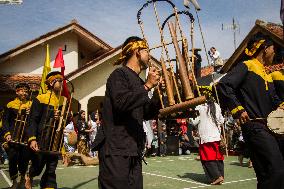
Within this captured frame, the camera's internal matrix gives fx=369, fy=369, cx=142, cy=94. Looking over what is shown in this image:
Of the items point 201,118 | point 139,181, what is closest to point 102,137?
point 139,181

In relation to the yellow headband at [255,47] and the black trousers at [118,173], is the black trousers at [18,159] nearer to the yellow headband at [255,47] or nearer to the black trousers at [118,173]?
the black trousers at [118,173]

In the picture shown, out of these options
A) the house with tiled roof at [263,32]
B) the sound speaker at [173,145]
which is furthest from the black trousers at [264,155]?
the house with tiled roof at [263,32]

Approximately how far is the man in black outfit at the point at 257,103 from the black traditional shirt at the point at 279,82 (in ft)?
0.59

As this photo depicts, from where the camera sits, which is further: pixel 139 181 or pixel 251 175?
pixel 251 175

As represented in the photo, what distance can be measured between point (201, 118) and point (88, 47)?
14785 millimetres

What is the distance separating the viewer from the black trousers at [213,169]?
23.6 ft

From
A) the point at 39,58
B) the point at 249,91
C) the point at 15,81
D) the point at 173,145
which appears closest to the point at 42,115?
the point at 249,91

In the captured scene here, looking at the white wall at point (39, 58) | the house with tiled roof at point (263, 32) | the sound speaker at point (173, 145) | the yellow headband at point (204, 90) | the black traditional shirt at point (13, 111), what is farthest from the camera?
the white wall at point (39, 58)

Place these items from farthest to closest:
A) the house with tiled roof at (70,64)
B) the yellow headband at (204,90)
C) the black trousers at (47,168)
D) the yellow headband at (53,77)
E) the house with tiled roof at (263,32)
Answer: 1. the house with tiled roof at (70,64)
2. the house with tiled roof at (263,32)
3. the yellow headband at (53,77)
4. the black trousers at (47,168)
5. the yellow headband at (204,90)

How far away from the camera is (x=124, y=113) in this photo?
321cm

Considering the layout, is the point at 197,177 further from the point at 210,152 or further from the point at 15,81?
the point at 15,81

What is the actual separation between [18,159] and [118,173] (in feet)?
14.8

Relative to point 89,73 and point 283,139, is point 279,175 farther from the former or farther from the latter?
point 89,73

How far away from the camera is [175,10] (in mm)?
3904
